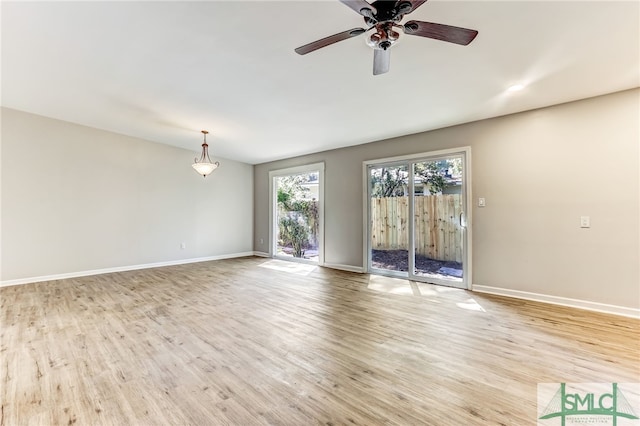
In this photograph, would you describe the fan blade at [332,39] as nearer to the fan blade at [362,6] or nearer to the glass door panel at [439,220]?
the fan blade at [362,6]

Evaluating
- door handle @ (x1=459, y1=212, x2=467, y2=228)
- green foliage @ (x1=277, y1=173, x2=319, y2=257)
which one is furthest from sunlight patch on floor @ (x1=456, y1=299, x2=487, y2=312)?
green foliage @ (x1=277, y1=173, x2=319, y2=257)

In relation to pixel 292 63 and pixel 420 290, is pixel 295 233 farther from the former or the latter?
pixel 292 63

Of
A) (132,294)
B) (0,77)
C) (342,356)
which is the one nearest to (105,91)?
(0,77)

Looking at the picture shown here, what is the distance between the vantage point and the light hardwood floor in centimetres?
156

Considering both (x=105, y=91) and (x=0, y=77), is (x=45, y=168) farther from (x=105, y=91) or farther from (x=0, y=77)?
(x=105, y=91)

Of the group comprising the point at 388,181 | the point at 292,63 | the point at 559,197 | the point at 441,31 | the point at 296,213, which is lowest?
the point at 296,213

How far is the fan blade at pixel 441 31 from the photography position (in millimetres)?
1651

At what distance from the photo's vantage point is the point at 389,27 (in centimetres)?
176

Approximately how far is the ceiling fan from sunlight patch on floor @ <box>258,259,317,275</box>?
4.18 meters

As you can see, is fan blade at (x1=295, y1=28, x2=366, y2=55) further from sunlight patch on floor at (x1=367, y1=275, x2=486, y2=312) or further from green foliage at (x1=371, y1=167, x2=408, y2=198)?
green foliage at (x1=371, y1=167, x2=408, y2=198)

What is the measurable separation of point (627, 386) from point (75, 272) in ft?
23.4

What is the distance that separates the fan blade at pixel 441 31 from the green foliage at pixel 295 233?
5.01 meters

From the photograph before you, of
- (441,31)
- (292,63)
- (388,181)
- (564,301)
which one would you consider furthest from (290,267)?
(441,31)

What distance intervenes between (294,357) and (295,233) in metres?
4.61
